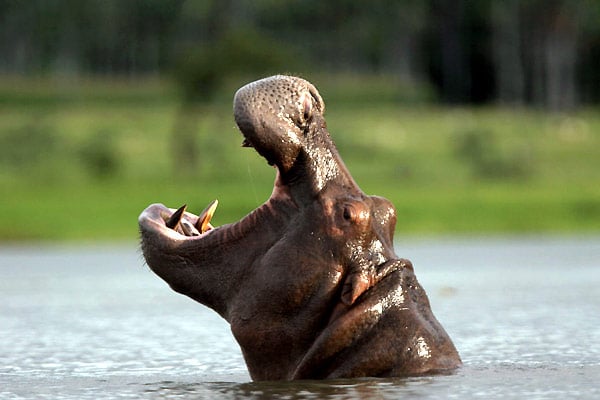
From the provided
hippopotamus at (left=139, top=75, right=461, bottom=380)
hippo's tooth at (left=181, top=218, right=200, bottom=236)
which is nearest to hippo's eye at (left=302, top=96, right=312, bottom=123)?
hippopotamus at (left=139, top=75, right=461, bottom=380)

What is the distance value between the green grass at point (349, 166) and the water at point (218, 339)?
6267mm

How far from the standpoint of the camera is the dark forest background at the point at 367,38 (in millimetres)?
69938

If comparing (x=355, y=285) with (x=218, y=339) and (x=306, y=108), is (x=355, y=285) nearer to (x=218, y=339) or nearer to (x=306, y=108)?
(x=306, y=108)

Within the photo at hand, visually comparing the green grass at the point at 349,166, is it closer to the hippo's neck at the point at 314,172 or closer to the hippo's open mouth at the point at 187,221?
the hippo's open mouth at the point at 187,221

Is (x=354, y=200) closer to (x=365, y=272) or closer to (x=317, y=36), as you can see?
(x=365, y=272)

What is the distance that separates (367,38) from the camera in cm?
→ 8331

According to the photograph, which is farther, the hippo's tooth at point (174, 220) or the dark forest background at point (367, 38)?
the dark forest background at point (367, 38)

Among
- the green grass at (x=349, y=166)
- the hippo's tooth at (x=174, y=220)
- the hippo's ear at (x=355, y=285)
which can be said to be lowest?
the hippo's ear at (x=355, y=285)

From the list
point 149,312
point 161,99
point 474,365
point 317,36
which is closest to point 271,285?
point 474,365

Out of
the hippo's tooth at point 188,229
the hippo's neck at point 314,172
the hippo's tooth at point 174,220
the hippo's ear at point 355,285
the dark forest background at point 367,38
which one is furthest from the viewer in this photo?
the dark forest background at point 367,38

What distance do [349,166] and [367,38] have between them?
154ft

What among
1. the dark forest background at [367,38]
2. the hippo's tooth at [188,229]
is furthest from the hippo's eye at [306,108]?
the dark forest background at [367,38]

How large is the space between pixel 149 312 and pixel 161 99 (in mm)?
57881

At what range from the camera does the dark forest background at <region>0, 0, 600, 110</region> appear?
2753 inches
